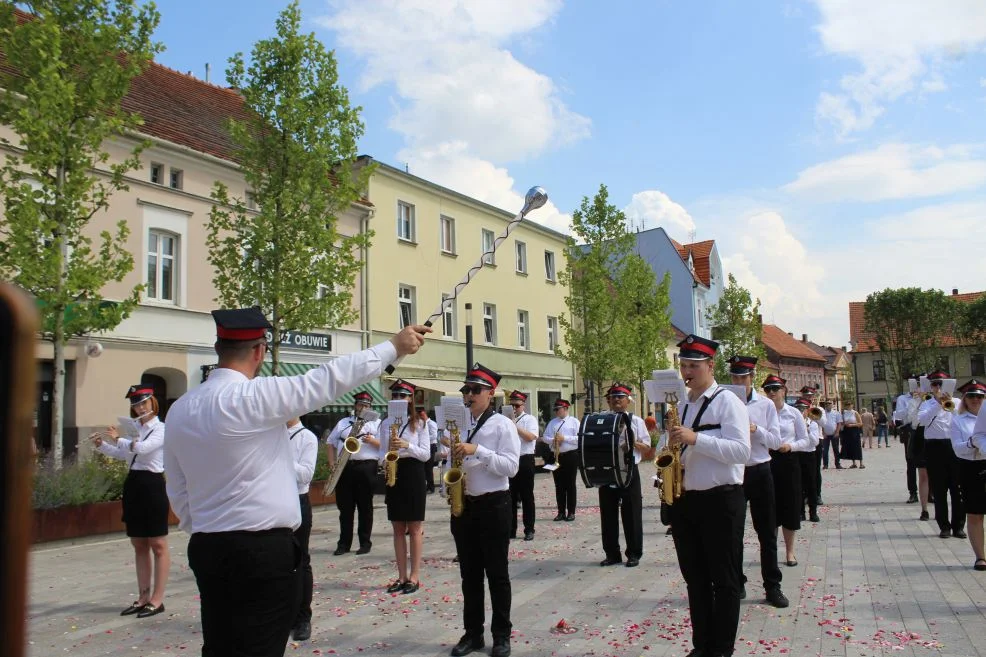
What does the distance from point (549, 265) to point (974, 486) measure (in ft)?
105

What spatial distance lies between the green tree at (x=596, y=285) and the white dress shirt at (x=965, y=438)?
74.4ft

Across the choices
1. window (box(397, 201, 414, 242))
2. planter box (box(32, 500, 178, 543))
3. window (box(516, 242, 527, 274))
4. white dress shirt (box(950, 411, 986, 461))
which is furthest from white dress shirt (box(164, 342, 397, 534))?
window (box(516, 242, 527, 274))

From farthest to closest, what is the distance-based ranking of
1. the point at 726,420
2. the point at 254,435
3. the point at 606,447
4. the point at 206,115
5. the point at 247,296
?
the point at 206,115, the point at 247,296, the point at 606,447, the point at 726,420, the point at 254,435

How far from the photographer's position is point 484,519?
21.6 ft

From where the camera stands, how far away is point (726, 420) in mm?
5703

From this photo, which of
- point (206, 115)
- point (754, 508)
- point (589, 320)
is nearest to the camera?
point (754, 508)

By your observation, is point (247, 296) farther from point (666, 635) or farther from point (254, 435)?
point (254, 435)

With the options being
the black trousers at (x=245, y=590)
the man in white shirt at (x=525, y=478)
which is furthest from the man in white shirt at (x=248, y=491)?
the man in white shirt at (x=525, y=478)

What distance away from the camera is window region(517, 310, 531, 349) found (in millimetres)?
37469

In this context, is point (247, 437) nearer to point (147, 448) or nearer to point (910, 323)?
point (147, 448)

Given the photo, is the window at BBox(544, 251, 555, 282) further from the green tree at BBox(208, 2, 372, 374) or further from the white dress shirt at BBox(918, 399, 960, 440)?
the white dress shirt at BBox(918, 399, 960, 440)

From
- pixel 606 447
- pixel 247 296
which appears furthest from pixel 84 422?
pixel 606 447

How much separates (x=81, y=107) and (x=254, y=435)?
1301 centimetres

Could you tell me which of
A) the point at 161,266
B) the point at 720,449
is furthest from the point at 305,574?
the point at 161,266
